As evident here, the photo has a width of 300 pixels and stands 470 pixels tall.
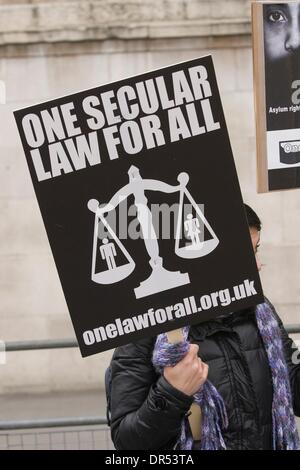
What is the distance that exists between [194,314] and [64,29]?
253 inches

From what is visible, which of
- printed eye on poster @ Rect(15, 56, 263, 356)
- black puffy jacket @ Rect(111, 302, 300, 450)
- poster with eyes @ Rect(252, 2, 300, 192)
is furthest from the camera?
poster with eyes @ Rect(252, 2, 300, 192)

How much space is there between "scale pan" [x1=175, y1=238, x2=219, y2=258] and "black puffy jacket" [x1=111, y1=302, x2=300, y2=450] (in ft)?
0.88

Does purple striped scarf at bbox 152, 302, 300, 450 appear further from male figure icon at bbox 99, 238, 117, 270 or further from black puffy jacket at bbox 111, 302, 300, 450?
male figure icon at bbox 99, 238, 117, 270

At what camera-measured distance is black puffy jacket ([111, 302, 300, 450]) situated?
263 centimetres

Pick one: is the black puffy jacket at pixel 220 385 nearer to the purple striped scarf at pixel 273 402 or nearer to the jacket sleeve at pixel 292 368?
the purple striped scarf at pixel 273 402

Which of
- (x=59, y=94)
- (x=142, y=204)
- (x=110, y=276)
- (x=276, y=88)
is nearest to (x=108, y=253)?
(x=110, y=276)

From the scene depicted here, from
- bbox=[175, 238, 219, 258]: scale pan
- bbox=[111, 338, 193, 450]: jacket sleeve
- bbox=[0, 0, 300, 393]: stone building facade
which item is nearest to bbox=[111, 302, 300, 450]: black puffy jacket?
bbox=[111, 338, 193, 450]: jacket sleeve

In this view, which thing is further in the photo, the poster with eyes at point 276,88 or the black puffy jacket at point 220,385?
the poster with eyes at point 276,88

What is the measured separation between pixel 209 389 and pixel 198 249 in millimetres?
421

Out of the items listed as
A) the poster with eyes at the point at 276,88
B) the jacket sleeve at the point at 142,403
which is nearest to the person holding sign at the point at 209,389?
the jacket sleeve at the point at 142,403

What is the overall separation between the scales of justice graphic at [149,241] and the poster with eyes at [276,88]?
92 centimetres

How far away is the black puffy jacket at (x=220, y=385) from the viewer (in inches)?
103

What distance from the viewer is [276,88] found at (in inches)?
136
